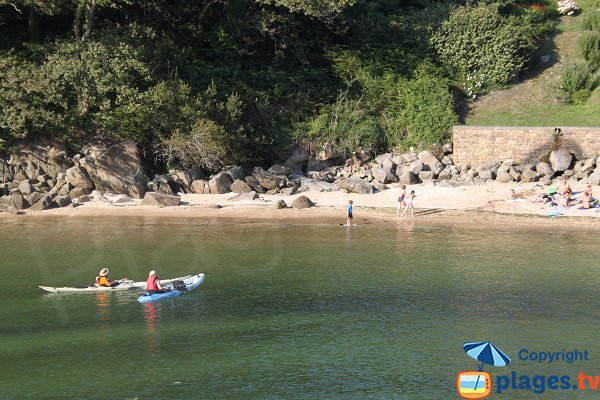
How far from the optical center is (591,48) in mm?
56125

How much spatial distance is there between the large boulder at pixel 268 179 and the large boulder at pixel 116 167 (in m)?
6.34

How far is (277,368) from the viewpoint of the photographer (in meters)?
23.8

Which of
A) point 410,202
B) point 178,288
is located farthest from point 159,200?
point 178,288

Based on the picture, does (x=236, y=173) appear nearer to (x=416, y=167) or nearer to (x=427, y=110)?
(x=416, y=167)

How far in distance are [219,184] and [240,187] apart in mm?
1177

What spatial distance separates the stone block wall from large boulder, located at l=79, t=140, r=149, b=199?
61.2 ft

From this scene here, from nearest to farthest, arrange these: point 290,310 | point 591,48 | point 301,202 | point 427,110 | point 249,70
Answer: point 290,310, point 301,202, point 427,110, point 249,70, point 591,48

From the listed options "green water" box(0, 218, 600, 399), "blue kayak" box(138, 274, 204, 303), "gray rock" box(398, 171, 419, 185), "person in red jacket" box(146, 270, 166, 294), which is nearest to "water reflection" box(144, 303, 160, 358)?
"green water" box(0, 218, 600, 399)

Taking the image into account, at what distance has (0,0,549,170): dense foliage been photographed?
46094mm

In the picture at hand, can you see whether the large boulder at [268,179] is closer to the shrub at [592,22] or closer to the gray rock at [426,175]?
the gray rock at [426,175]

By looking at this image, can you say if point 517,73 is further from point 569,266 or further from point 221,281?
point 221,281

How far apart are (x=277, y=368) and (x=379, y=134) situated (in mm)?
29591

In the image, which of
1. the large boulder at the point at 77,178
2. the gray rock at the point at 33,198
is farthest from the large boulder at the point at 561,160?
the gray rock at the point at 33,198

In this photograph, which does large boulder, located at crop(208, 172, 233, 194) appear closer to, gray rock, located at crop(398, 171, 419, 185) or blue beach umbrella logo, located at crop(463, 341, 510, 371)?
gray rock, located at crop(398, 171, 419, 185)
